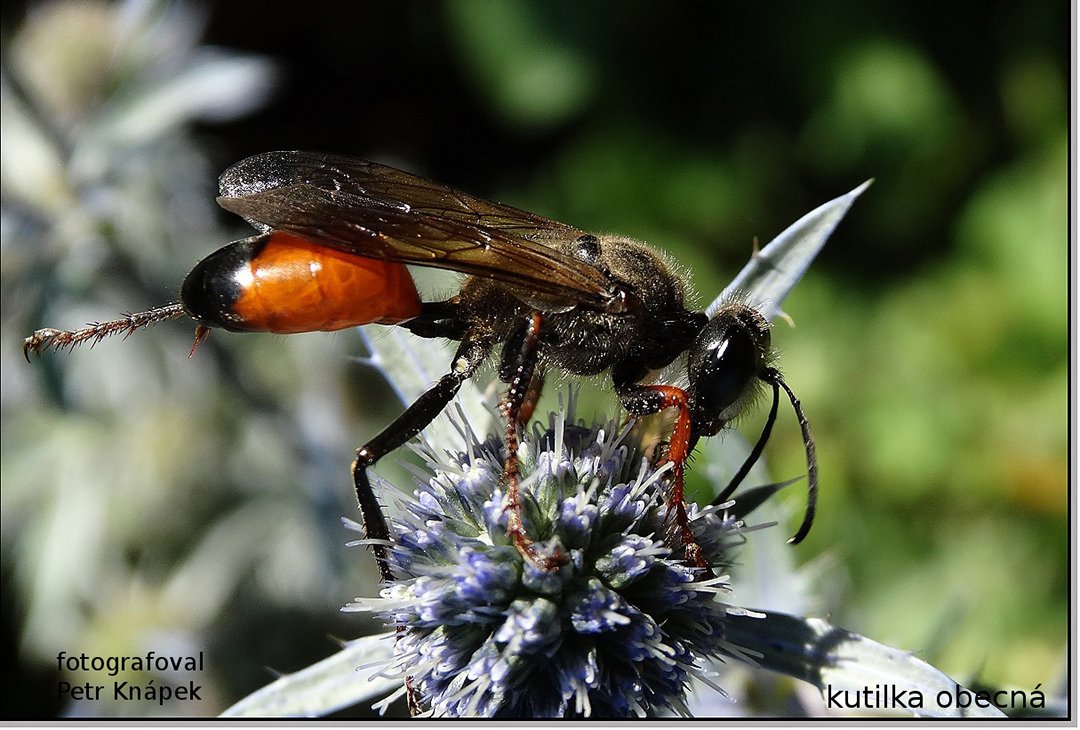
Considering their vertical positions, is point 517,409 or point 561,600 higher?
point 517,409

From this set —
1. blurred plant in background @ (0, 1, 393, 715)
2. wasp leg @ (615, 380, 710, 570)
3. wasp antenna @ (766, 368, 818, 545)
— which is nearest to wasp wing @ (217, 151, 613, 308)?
wasp leg @ (615, 380, 710, 570)

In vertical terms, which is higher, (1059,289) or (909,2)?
(909,2)

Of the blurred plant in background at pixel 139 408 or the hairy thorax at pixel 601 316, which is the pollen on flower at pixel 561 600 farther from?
the blurred plant in background at pixel 139 408

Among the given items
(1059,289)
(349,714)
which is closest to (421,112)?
(1059,289)

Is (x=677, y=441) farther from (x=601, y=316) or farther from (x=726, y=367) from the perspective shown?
(x=601, y=316)

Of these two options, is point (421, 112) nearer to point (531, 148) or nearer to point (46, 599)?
point (531, 148)

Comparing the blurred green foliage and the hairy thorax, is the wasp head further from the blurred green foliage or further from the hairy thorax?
the blurred green foliage

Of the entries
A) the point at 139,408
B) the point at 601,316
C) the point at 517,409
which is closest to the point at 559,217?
the point at 139,408
